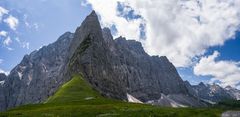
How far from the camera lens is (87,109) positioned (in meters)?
66.0

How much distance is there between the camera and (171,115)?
56.8 m

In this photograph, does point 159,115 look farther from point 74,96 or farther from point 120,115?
point 74,96

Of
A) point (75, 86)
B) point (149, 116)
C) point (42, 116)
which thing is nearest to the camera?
point (149, 116)

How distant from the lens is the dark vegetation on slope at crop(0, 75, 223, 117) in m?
59.2

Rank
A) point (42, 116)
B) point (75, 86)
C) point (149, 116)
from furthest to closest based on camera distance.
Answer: point (75, 86) → point (42, 116) → point (149, 116)

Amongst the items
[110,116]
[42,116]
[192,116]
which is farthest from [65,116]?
[192,116]

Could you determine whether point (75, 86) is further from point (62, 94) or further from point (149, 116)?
point (149, 116)

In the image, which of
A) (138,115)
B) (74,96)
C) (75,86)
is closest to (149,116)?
(138,115)

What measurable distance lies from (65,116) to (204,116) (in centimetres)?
2239

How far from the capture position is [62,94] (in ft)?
455

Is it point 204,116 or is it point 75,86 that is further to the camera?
point 75,86

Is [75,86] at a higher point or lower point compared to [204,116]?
higher

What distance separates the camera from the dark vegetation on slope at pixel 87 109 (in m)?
59.2

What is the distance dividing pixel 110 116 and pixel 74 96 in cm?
8279
